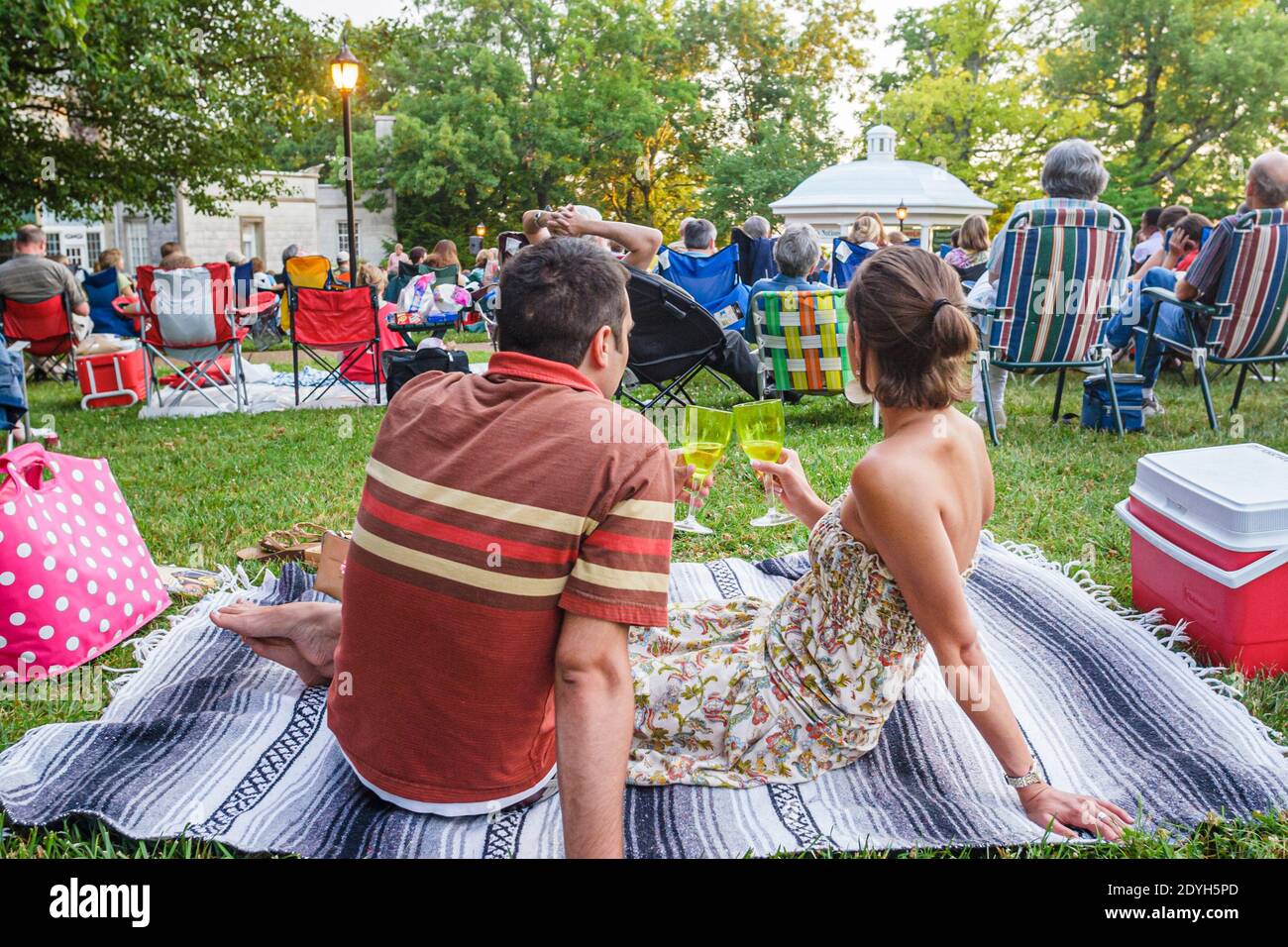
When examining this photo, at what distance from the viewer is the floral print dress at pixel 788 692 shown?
7.23 feet

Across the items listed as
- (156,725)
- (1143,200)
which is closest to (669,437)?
(156,725)

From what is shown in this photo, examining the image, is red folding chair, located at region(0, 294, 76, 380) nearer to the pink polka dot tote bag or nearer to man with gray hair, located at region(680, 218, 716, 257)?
man with gray hair, located at region(680, 218, 716, 257)

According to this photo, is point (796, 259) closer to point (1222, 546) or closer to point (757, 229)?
point (757, 229)

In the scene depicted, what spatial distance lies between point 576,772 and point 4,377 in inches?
222

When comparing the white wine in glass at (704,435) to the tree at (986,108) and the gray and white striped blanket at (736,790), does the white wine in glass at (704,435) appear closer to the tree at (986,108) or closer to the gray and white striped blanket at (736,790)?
the gray and white striped blanket at (736,790)

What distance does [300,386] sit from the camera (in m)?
9.38

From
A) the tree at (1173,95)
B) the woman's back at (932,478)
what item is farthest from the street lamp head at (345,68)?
the tree at (1173,95)

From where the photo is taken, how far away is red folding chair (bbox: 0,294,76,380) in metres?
9.35

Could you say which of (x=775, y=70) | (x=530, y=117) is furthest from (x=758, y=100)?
(x=530, y=117)

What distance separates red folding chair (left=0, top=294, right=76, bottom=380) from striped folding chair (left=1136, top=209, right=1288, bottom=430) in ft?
31.0

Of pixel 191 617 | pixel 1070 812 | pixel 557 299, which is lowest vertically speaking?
pixel 191 617

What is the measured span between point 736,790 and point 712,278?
6.96 metres

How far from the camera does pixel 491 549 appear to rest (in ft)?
5.60

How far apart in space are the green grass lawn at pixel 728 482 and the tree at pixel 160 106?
5.13 metres
